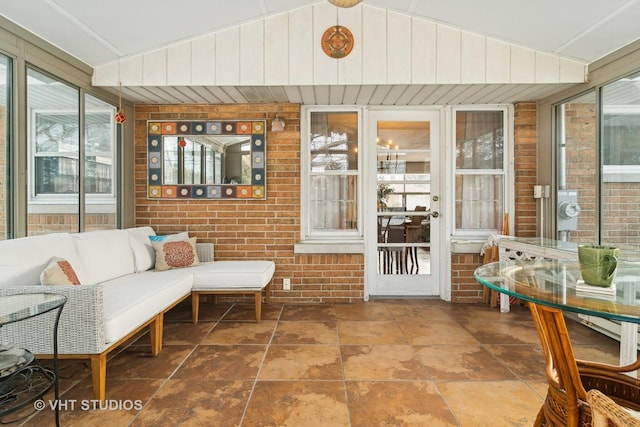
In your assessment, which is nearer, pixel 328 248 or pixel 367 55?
pixel 367 55

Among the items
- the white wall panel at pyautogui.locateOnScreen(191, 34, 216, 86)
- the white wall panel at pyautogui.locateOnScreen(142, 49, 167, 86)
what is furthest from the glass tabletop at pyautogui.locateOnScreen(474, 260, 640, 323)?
the white wall panel at pyautogui.locateOnScreen(142, 49, 167, 86)

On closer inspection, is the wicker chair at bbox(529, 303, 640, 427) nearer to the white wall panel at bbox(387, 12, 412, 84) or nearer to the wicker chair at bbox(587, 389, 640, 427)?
the wicker chair at bbox(587, 389, 640, 427)

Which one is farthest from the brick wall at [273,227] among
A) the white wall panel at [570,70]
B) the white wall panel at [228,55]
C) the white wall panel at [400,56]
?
the white wall panel at [570,70]

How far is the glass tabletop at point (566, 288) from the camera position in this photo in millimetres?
1055

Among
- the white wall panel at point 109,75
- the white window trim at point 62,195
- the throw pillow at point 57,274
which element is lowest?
the throw pillow at point 57,274

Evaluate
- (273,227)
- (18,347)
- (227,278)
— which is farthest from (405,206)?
(18,347)

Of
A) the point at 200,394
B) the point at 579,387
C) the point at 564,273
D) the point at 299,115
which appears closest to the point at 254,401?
the point at 200,394

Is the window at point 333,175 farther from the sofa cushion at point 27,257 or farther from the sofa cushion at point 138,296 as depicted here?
the sofa cushion at point 27,257

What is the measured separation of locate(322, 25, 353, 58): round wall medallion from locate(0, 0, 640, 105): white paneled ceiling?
30cm

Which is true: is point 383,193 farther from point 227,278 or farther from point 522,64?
point 227,278

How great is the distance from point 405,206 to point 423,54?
1.66 meters

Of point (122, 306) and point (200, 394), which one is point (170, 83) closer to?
point (122, 306)

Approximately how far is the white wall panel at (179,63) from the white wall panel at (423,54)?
2.05 m

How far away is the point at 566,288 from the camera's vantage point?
1293 millimetres
